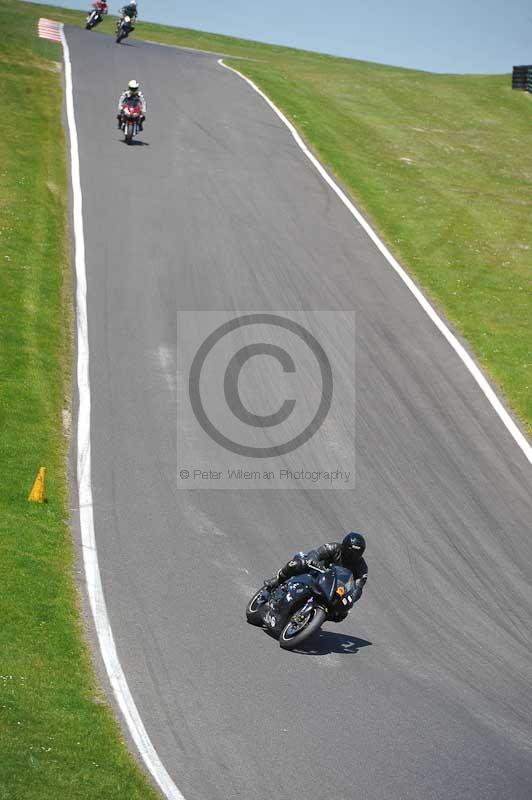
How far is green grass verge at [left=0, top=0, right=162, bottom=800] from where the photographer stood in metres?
9.91

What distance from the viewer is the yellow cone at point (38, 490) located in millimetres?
16609

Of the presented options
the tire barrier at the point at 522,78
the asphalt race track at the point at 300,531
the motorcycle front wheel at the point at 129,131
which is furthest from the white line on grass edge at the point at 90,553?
the tire barrier at the point at 522,78

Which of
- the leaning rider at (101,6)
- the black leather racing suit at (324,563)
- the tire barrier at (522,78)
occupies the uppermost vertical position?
the leaning rider at (101,6)

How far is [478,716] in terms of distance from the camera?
1228 centimetres

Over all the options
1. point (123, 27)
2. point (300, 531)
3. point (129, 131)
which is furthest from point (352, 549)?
point (123, 27)

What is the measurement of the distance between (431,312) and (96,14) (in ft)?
119

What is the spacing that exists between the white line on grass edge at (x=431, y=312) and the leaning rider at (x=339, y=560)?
825 cm

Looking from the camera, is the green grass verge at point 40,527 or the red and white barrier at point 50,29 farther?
the red and white barrier at point 50,29

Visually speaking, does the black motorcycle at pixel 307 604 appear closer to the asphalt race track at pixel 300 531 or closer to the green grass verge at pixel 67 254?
the asphalt race track at pixel 300 531

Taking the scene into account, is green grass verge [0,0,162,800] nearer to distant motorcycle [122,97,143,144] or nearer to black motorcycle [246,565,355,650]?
distant motorcycle [122,97,143,144]

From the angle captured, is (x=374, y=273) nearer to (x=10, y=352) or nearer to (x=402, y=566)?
(x=10, y=352)

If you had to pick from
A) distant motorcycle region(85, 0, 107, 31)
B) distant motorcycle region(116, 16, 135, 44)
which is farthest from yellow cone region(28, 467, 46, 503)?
distant motorcycle region(85, 0, 107, 31)

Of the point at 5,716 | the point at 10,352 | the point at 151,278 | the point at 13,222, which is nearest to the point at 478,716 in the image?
the point at 5,716

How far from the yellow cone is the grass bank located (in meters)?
10.7
